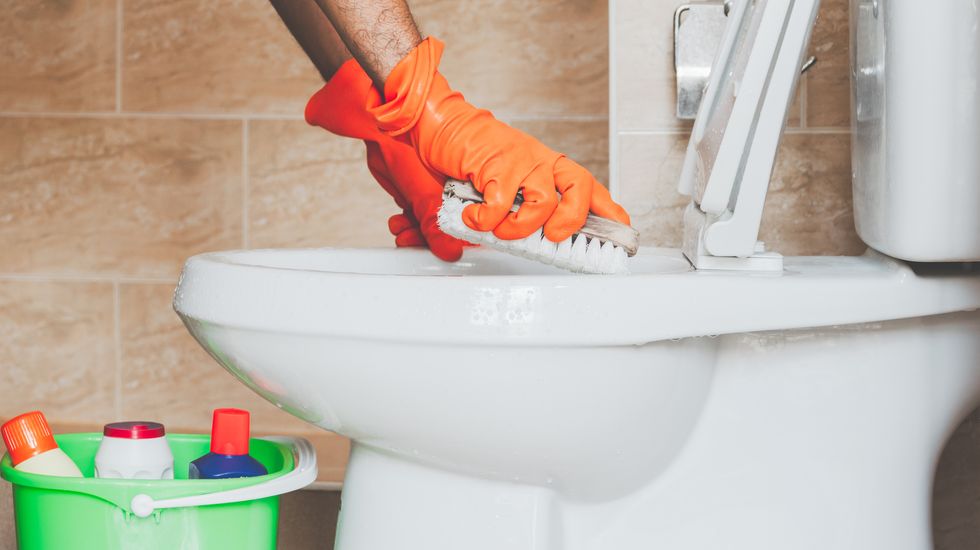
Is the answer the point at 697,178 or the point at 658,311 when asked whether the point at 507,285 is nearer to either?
the point at 658,311

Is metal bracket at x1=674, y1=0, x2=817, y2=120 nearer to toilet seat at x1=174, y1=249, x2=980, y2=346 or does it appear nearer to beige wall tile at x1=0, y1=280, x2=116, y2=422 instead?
toilet seat at x1=174, y1=249, x2=980, y2=346

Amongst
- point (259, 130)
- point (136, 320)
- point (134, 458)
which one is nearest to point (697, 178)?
point (134, 458)

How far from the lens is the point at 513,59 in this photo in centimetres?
162

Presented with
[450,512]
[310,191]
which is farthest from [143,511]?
[310,191]

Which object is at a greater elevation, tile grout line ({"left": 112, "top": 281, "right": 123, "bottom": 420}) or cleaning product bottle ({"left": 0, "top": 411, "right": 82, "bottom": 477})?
cleaning product bottle ({"left": 0, "top": 411, "right": 82, "bottom": 477})

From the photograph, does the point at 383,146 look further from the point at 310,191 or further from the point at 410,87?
the point at 310,191

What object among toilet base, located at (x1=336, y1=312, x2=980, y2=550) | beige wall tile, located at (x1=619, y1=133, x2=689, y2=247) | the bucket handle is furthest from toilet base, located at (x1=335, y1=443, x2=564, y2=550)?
beige wall tile, located at (x1=619, y1=133, x2=689, y2=247)

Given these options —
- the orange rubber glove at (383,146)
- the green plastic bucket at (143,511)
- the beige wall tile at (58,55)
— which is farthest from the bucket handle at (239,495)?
the beige wall tile at (58,55)

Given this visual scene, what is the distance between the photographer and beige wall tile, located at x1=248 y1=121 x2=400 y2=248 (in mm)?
1648

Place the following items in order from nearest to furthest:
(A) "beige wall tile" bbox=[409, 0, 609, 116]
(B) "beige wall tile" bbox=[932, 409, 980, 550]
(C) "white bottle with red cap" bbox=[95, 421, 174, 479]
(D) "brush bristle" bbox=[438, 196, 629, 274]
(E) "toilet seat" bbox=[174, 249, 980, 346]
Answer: (E) "toilet seat" bbox=[174, 249, 980, 346] < (D) "brush bristle" bbox=[438, 196, 629, 274] < (C) "white bottle with red cap" bbox=[95, 421, 174, 479] < (B) "beige wall tile" bbox=[932, 409, 980, 550] < (A) "beige wall tile" bbox=[409, 0, 609, 116]

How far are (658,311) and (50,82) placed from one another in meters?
1.45

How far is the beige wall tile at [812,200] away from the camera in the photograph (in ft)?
3.06

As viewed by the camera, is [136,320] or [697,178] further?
[136,320]

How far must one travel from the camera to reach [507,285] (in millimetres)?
521
